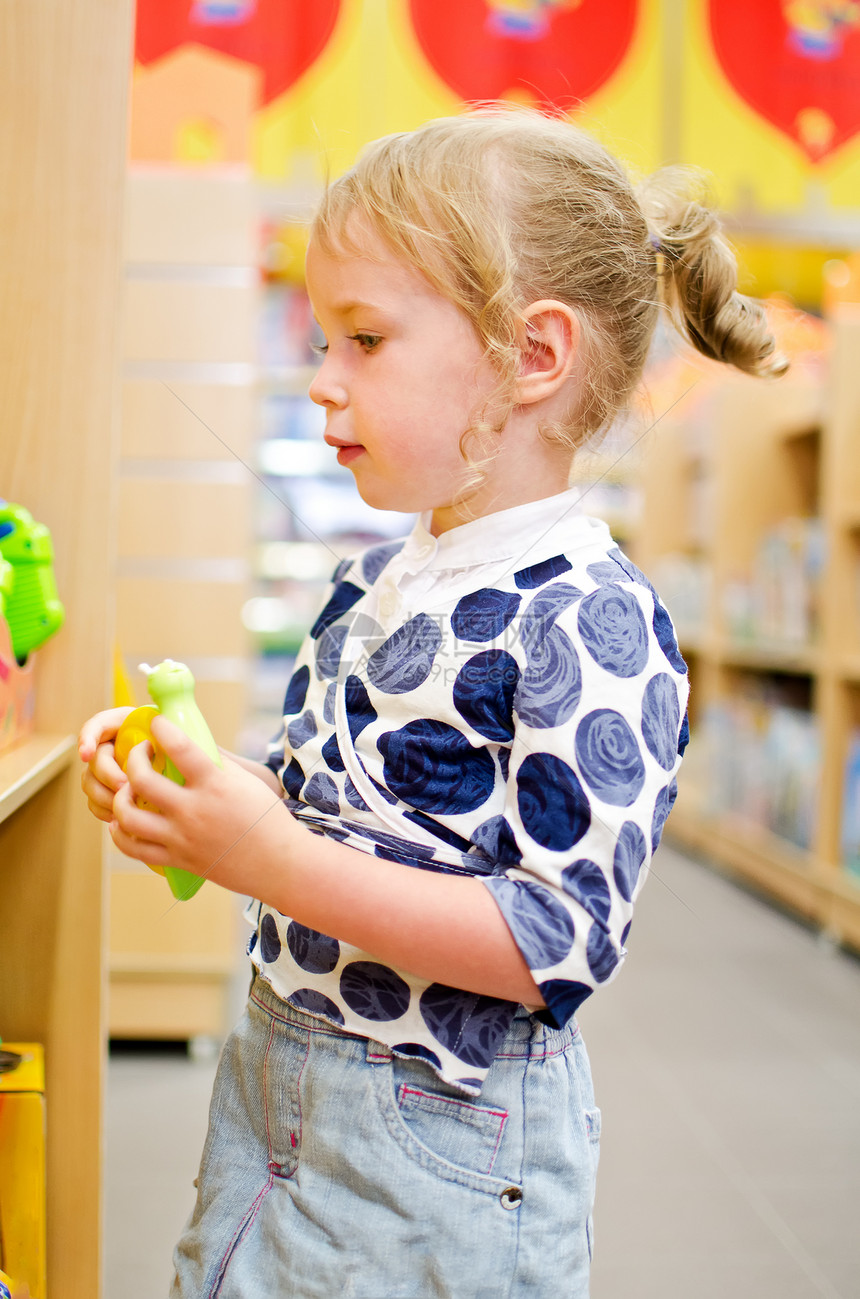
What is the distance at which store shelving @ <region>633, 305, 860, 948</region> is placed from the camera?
9.64ft

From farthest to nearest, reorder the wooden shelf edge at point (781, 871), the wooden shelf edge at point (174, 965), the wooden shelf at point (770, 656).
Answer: the wooden shelf at point (770, 656), the wooden shelf edge at point (781, 871), the wooden shelf edge at point (174, 965)

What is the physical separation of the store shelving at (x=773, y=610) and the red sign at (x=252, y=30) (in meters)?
1.58

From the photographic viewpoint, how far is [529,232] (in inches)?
28.0

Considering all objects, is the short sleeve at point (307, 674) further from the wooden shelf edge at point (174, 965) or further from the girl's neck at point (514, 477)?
the wooden shelf edge at point (174, 965)

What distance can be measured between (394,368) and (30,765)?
36 centimetres

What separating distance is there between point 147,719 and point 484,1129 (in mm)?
303

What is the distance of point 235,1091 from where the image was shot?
76 centimetres

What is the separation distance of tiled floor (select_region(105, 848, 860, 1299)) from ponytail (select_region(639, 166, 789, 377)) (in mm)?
590

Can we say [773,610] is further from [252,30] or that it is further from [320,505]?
[252,30]

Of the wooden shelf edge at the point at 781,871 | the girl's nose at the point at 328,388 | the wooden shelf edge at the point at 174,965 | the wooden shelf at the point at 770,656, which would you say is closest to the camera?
the girl's nose at the point at 328,388

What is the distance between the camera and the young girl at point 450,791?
62 centimetres

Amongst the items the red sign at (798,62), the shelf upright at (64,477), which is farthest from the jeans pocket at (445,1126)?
the red sign at (798,62)

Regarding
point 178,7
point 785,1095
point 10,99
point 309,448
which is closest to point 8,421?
point 10,99

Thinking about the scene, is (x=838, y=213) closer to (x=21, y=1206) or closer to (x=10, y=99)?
(x=10, y=99)
